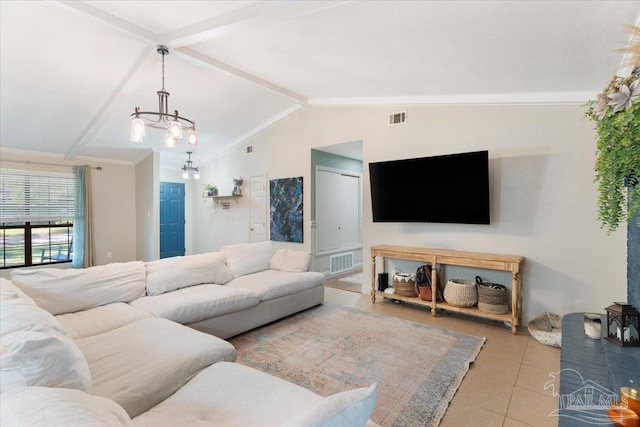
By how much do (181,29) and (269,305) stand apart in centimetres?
304

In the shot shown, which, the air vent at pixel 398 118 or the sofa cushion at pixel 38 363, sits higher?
the air vent at pixel 398 118

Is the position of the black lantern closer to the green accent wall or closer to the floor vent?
the green accent wall

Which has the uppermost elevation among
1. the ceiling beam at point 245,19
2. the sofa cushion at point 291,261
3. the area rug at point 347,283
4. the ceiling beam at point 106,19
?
the ceiling beam at point 106,19

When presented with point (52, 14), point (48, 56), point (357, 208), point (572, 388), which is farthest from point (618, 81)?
point (357, 208)

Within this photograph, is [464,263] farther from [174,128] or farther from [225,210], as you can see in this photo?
[225,210]

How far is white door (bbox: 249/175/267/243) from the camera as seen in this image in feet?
20.7

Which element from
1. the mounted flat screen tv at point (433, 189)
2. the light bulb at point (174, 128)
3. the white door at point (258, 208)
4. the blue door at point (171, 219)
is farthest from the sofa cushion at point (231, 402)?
the blue door at point (171, 219)

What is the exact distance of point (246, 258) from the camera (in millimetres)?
4195

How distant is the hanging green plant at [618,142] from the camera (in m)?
1.28

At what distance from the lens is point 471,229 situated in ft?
13.0

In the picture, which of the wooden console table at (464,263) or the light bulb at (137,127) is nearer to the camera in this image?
the light bulb at (137,127)

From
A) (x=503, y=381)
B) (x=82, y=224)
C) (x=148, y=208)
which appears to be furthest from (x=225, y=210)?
(x=503, y=381)

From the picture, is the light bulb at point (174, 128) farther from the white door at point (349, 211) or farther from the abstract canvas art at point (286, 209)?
the white door at point (349, 211)

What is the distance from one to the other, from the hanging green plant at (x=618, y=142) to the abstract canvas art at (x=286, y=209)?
4.52 m
